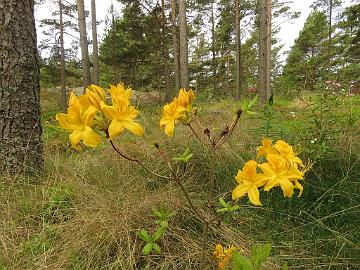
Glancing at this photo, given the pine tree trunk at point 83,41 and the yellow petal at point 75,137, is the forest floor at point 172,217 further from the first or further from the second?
the pine tree trunk at point 83,41

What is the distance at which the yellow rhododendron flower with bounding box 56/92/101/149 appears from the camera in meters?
0.87

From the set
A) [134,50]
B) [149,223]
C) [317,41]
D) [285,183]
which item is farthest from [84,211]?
[317,41]

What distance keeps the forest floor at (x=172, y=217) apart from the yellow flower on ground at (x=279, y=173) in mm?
773

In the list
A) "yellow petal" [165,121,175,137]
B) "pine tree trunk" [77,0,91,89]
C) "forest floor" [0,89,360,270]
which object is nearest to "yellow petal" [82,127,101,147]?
"yellow petal" [165,121,175,137]

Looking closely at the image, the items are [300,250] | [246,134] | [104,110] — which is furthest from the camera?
[246,134]

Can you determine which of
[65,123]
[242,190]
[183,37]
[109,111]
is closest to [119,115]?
[109,111]

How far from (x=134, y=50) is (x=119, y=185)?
12586mm

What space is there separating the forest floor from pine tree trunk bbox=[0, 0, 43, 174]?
22 cm

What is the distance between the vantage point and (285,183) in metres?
0.92

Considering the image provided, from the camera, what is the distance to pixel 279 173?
0.95 metres

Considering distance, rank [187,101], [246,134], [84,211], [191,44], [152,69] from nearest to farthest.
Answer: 1. [187,101]
2. [84,211]
3. [246,134]
4. [152,69]
5. [191,44]

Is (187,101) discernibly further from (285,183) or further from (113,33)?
(113,33)

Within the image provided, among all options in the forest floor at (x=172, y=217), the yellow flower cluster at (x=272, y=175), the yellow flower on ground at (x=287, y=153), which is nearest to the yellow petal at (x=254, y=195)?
the yellow flower cluster at (x=272, y=175)

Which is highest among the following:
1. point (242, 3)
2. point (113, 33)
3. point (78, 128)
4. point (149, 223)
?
point (242, 3)
